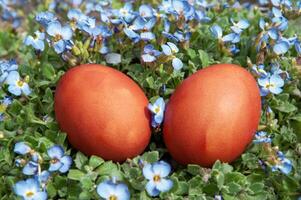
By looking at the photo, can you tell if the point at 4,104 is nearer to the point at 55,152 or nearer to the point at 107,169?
the point at 55,152

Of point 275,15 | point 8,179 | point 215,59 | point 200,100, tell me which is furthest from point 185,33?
point 8,179

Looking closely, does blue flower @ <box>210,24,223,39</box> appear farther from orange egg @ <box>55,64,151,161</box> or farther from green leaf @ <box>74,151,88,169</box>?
green leaf @ <box>74,151,88,169</box>

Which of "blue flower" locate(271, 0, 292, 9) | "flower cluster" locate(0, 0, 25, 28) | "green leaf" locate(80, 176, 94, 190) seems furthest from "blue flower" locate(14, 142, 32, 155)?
"flower cluster" locate(0, 0, 25, 28)

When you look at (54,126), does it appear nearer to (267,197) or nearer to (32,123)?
(32,123)

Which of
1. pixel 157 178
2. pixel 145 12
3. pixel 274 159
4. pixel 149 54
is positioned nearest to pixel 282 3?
pixel 145 12

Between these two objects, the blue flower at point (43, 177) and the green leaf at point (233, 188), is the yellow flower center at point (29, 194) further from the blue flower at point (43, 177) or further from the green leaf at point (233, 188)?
the green leaf at point (233, 188)
